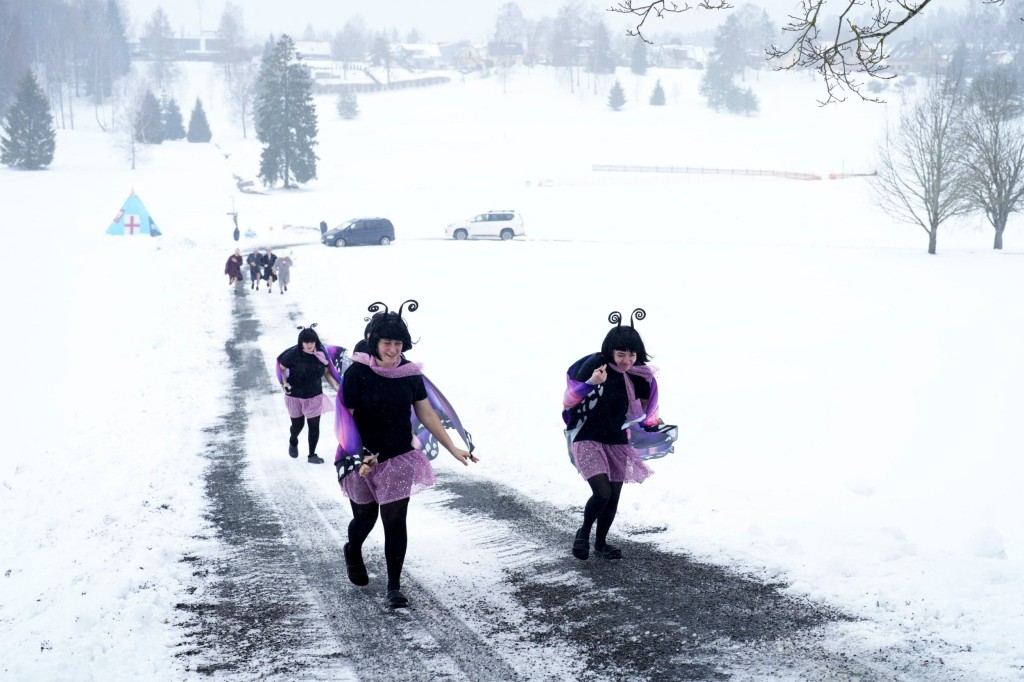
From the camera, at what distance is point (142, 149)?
8231 centimetres

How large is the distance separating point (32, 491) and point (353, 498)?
621cm

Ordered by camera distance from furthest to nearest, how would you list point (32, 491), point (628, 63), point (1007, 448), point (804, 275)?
1. point (628, 63)
2. point (804, 275)
3. point (1007, 448)
4. point (32, 491)

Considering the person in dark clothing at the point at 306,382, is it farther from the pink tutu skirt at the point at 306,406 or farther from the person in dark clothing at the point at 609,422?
the person in dark clothing at the point at 609,422

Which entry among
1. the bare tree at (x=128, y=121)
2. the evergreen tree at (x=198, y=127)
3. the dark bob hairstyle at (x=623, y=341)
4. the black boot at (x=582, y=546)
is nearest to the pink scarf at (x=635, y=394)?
the dark bob hairstyle at (x=623, y=341)

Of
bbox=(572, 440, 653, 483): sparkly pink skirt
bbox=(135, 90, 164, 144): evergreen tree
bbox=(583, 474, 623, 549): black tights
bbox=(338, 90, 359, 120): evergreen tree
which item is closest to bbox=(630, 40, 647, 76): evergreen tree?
bbox=(338, 90, 359, 120): evergreen tree

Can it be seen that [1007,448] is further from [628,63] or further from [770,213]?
[628,63]

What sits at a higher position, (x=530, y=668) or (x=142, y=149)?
(x=142, y=149)

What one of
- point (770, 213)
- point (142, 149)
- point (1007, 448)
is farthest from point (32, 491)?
point (142, 149)

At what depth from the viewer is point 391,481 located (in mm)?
5906

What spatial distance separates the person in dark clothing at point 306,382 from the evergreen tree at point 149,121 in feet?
283

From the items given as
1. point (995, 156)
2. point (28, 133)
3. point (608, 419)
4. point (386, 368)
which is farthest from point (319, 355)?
point (28, 133)

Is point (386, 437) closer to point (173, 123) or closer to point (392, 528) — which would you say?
point (392, 528)

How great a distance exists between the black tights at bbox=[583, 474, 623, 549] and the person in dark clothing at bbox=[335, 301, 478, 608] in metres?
1.30

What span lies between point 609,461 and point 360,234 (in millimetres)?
36766
